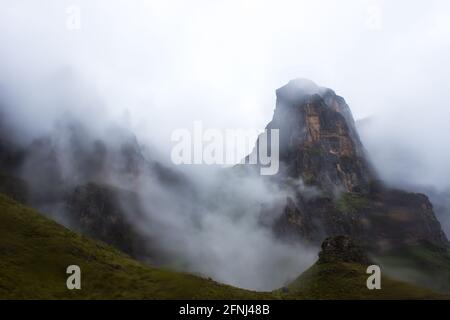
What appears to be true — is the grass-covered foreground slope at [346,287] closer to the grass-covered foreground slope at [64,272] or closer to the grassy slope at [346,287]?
the grassy slope at [346,287]

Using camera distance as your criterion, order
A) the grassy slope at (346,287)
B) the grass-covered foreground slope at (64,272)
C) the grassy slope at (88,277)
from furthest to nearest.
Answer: the grassy slope at (346,287) < the grassy slope at (88,277) < the grass-covered foreground slope at (64,272)

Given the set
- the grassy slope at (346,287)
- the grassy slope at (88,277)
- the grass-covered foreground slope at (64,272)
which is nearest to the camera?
the grass-covered foreground slope at (64,272)

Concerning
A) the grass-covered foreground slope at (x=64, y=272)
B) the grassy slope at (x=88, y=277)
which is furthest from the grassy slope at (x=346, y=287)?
the grass-covered foreground slope at (x=64, y=272)

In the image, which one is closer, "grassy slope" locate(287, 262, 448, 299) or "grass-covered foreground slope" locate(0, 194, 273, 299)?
"grass-covered foreground slope" locate(0, 194, 273, 299)

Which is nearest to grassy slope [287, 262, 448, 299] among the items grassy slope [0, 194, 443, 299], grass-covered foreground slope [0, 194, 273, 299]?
grassy slope [0, 194, 443, 299]

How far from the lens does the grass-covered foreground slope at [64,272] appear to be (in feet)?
399

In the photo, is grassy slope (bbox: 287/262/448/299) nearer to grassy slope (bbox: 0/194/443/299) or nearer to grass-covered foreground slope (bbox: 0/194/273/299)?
grassy slope (bbox: 0/194/443/299)

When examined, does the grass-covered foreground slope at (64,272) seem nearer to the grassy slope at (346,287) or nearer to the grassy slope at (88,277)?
the grassy slope at (88,277)

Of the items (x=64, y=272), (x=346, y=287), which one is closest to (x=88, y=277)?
(x=64, y=272)

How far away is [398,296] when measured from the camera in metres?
153

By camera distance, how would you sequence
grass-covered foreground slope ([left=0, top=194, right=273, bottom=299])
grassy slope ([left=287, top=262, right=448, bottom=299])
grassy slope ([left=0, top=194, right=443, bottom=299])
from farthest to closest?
grassy slope ([left=287, top=262, right=448, bottom=299])
grassy slope ([left=0, top=194, right=443, bottom=299])
grass-covered foreground slope ([left=0, top=194, right=273, bottom=299])

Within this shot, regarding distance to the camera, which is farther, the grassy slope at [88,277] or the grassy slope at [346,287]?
the grassy slope at [346,287]

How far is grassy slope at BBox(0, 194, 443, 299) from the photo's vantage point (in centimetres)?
12244
